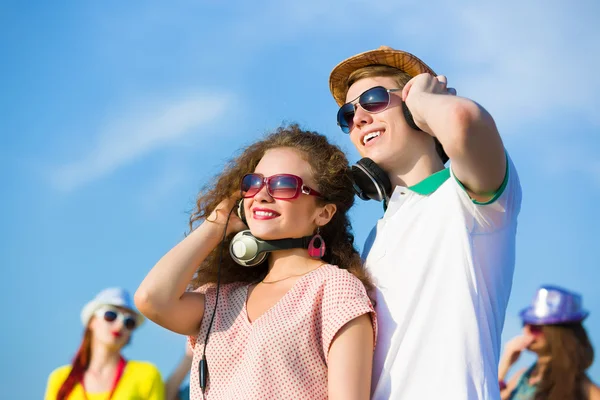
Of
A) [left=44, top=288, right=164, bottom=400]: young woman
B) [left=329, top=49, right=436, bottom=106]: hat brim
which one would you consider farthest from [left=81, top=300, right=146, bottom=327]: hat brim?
[left=329, top=49, right=436, bottom=106]: hat brim

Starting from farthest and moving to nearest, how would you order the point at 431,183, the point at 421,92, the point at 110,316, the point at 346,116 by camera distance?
the point at 110,316, the point at 346,116, the point at 431,183, the point at 421,92

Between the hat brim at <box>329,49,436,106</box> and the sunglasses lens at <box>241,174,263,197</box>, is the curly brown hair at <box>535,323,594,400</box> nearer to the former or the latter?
the hat brim at <box>329,49,436,106</box>

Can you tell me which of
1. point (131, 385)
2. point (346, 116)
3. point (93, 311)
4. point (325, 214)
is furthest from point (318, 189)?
point (93, 311)

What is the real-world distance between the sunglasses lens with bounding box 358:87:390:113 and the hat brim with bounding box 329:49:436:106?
0.80 feet

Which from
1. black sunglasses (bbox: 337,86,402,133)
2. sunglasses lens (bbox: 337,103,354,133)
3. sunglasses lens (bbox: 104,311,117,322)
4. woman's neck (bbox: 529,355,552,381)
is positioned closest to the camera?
black sunglasses (bbox: 337,86,402,133)

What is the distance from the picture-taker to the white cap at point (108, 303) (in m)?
6.63

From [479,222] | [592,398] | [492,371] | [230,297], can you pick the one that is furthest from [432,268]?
[592,398]

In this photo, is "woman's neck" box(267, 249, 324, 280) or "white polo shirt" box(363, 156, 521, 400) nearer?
"white polo shirt" box(363, 156, 521, 400)

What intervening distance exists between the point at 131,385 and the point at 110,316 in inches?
29.7

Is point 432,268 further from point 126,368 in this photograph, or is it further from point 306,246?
point 126,368

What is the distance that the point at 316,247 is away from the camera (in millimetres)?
3158

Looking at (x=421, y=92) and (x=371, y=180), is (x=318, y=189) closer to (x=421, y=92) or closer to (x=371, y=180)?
(x=371, y=180)

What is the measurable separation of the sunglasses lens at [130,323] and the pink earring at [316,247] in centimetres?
385

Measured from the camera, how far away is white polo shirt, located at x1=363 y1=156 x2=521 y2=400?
2549 millimetres
